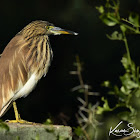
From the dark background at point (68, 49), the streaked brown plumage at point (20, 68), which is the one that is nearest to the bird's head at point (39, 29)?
the streaked brown plumage at point (20, 68)

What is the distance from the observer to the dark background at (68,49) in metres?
5.43

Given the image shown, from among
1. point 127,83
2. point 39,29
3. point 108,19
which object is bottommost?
point 39,29

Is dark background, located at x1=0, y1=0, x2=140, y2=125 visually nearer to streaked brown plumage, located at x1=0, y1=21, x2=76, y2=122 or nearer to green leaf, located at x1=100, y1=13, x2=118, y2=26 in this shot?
streaked brown plumage, located at x1=0, y1=21, x2=76, y2=122

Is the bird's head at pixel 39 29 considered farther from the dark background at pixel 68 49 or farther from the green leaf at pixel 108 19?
the dark background at pixel 68 49

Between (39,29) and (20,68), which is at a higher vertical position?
(39,29)

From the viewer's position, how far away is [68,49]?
579cm

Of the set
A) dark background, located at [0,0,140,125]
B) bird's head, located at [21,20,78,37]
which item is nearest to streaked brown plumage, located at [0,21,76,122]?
bird's head, located at [21,20,78,37]

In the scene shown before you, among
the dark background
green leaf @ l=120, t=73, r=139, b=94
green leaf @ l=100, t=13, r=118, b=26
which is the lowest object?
the dark background

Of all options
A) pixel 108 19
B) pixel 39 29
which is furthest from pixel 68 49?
pixel 108 19

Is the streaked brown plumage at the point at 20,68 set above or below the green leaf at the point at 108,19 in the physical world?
below

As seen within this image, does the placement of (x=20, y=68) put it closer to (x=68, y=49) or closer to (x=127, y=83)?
(x=127, y=83)

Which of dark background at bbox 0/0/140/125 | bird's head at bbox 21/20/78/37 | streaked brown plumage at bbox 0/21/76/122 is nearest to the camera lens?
streaked brown plumage at bbox 0/21/76/122

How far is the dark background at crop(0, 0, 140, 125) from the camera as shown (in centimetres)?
543

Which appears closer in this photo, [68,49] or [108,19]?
[108,19]
